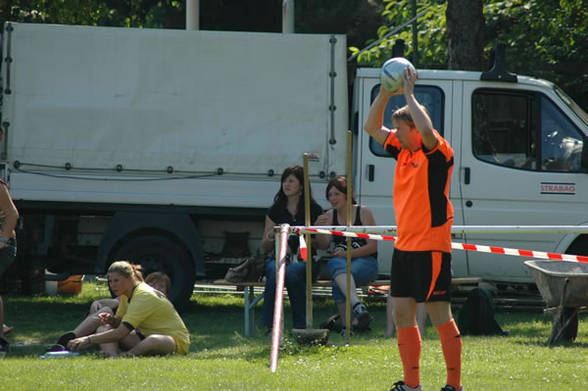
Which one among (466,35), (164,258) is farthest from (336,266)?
(466,35)

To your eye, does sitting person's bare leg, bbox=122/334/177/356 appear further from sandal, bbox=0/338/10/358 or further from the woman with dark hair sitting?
the woman with dark hair sitting

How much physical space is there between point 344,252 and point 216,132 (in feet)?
6.27

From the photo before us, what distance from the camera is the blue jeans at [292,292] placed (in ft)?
30.6

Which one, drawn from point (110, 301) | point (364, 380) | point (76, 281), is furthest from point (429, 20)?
point (364, 380)

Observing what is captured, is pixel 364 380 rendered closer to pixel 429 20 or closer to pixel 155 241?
pixel 155 241

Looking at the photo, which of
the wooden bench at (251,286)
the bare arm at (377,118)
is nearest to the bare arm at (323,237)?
the wooden bench at (251,286)

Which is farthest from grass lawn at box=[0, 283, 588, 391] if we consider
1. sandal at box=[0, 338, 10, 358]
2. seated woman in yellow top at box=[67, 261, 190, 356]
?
seated woman in yellow top at box=[67, 261, 190, 356]

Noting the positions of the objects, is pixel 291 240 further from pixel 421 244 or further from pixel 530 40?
pixel 530 40

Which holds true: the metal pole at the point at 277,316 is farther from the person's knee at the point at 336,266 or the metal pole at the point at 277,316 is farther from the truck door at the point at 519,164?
the truck door at the point at 519,164

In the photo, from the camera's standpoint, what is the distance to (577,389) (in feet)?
20.0

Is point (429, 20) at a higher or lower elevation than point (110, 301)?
higher

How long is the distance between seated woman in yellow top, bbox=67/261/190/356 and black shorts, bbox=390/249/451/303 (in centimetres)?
271

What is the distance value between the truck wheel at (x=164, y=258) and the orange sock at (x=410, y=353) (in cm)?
480

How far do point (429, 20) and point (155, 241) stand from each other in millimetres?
10920
